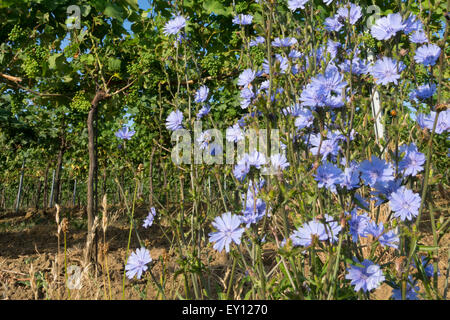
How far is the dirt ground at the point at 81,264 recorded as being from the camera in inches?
89.1

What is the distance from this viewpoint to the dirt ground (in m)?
2.26

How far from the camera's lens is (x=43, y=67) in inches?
115

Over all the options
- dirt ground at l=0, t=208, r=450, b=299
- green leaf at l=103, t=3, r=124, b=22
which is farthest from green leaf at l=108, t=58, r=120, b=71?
dirt ground at l=0, t=208, r=450, b=299

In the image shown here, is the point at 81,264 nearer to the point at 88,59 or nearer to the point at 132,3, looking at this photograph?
the point at 88,59

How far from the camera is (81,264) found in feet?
9.13

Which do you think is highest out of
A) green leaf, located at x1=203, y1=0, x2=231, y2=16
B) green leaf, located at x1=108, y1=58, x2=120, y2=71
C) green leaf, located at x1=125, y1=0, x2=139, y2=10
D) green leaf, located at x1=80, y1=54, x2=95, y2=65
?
green leaf, located at x1=203, y1=0, x2=231, y2=16

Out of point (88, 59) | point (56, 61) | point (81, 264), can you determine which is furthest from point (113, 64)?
point (81, 264)

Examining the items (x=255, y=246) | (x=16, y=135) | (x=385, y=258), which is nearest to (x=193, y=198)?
(x=255, y=246)

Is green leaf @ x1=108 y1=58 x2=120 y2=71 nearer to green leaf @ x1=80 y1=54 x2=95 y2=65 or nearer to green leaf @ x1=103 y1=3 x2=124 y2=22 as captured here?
green leaf @ x1=80 y1=54 x2=95 y2=65

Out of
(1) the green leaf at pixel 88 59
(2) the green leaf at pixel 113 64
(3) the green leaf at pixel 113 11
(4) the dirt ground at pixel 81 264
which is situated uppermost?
(3) the green leaf at pixel 113 11

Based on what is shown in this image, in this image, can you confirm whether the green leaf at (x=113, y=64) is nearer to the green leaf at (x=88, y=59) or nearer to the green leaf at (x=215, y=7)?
the green leaf at (x=88, y=59)

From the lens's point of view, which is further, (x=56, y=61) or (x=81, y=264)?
(x=56, y=61)

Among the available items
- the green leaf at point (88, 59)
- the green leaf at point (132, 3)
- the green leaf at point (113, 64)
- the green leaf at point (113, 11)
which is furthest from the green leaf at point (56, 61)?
the green leaf at point (132, 3)
